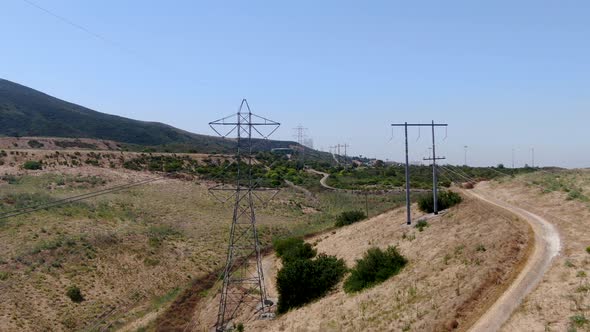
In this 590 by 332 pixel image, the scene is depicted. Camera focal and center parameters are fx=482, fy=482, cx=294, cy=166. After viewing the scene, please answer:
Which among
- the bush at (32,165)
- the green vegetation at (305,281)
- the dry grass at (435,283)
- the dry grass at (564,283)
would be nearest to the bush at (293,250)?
the dry grass at (435,283)

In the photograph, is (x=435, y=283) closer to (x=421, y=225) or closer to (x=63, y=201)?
(x=421, y=225)

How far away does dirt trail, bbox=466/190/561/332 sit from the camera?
54.6 ft

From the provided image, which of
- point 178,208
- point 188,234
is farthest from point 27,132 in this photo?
point 188,234

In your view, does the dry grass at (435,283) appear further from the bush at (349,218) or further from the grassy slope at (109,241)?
the bush at (349,218)

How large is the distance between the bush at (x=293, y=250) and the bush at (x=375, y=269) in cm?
1187

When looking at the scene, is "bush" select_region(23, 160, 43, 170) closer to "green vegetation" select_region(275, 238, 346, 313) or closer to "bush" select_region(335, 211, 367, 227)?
"bush" select_region(335, 211, 367, 227)

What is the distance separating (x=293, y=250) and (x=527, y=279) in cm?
2492

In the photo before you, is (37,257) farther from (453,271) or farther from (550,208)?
(550,208)

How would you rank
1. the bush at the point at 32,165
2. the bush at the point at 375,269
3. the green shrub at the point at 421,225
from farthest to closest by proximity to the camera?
the bush at the point at 32,165, the green shrub at the point at 421,225, the bush at the point at 375,269

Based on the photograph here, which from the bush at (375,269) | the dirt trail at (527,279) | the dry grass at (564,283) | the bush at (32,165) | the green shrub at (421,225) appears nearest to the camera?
the dry grass at (564,283)

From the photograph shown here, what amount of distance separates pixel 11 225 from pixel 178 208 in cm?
2169

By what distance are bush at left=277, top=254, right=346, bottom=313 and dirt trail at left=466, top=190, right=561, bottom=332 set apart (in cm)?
1248

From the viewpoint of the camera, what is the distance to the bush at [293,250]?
40.8 metres

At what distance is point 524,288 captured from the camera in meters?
18.3
